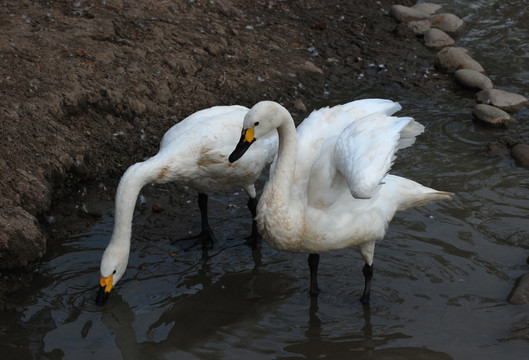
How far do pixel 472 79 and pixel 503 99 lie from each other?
70cm

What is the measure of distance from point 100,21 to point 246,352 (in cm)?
531

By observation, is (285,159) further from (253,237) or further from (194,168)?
(253,237)

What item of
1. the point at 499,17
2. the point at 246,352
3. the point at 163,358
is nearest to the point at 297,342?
the point at 246,352

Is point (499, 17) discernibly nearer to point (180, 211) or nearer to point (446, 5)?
point (446, 5)

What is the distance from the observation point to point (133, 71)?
28.2ft

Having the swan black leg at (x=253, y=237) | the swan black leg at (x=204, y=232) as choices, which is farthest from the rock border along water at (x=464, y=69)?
the swan black leg at (x=204, y=232)

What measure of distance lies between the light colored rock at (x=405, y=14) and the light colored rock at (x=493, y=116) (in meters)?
3.12

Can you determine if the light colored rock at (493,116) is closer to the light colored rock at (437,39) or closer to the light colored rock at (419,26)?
the light colored rock at (437,39)


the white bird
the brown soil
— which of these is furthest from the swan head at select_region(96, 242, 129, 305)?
the brown soil

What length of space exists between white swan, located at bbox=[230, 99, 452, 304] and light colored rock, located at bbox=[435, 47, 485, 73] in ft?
15.2

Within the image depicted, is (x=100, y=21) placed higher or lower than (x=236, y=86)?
higher

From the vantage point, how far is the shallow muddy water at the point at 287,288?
5.39 m

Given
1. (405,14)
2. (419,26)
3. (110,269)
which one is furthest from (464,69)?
(110,269)

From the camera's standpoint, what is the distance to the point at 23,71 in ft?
26.3
